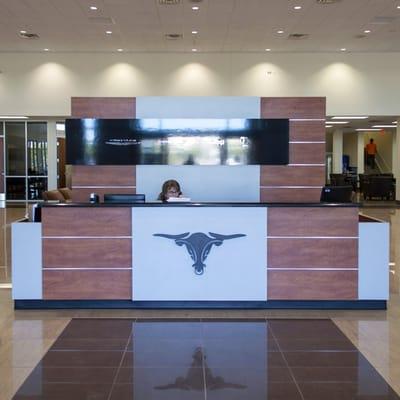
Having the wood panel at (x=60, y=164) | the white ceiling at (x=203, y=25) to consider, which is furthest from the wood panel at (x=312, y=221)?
the wood panel at (x=60, y=164)

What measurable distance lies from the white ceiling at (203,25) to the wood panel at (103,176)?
168 inches

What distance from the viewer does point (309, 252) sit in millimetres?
5941

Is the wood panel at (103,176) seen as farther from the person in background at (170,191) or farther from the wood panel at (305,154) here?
the wood panel at (305,154)

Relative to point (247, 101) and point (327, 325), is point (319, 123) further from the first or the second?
point (327, 325)

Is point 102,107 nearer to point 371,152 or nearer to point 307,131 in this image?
point 307,131

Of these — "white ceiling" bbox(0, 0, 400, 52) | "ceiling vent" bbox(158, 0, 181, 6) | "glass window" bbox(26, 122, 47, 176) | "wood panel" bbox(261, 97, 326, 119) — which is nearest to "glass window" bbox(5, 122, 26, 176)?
"glass window" bbox(26, 122, 47, 176)

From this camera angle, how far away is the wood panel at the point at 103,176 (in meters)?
9.66

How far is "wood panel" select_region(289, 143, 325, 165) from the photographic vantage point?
9.98 metres

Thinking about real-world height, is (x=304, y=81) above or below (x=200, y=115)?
above

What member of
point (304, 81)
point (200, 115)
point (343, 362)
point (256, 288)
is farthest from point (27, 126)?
point (343, 362)

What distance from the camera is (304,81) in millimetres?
16984

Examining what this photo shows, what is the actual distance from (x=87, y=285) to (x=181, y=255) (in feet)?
3.33

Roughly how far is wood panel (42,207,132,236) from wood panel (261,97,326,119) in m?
4.68

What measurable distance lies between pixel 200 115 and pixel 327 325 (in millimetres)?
5385
